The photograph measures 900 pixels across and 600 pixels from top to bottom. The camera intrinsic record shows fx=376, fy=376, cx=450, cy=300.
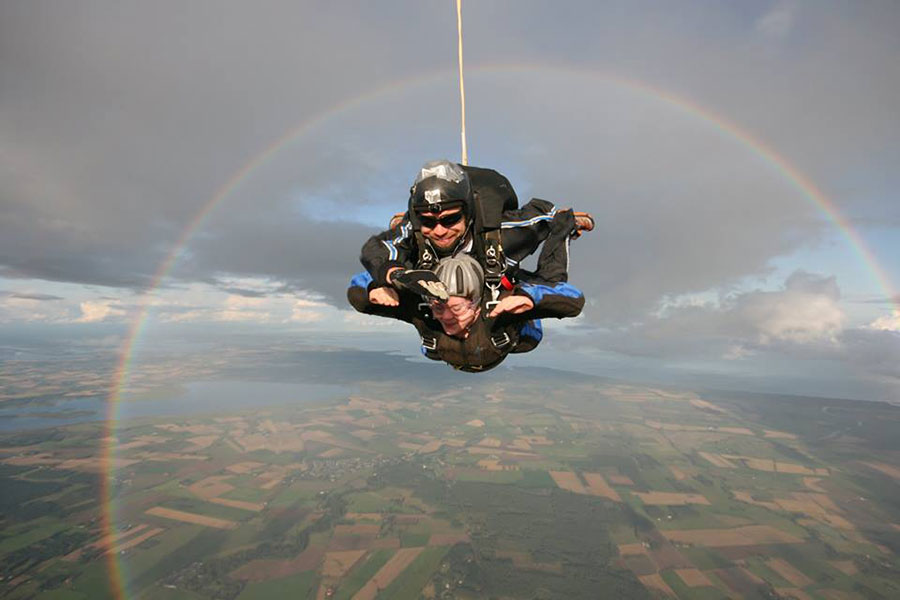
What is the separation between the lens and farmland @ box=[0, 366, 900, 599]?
41.6 metres

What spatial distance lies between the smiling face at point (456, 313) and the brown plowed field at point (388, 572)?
38.9 m

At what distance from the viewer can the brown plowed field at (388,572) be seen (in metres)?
34.0

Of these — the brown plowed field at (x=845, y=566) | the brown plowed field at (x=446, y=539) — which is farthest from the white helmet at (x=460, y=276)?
the brown plowed field at (x=845, y=566)

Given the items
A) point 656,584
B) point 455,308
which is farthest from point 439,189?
point 656,584

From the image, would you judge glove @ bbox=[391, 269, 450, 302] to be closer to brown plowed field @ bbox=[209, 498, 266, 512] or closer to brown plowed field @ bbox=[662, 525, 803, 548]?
brown plowed field @ bbox=[662, 525, 803, 548]

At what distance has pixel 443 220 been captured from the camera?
385 cm

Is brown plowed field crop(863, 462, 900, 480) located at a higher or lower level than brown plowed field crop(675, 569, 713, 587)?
higher

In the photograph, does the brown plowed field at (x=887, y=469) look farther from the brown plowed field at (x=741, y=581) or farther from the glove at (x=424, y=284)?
the glove at (x=424, y=284)

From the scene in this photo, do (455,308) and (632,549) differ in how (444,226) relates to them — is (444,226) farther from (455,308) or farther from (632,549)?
(632,549)

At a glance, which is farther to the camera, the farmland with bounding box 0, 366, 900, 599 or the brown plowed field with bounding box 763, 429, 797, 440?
the brown plowed field with bounding box 763, 429, 797, 440

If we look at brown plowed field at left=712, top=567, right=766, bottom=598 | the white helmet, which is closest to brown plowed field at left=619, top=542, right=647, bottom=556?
brown plowed field at left=712, top=567, right=766, bottom=598

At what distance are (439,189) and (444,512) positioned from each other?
62.5 meters

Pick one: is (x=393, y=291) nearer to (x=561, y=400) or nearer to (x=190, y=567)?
(x=190, y=567)

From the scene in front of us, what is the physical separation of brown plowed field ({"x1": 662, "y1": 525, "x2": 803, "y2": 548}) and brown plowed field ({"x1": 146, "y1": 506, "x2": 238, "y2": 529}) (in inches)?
2285
